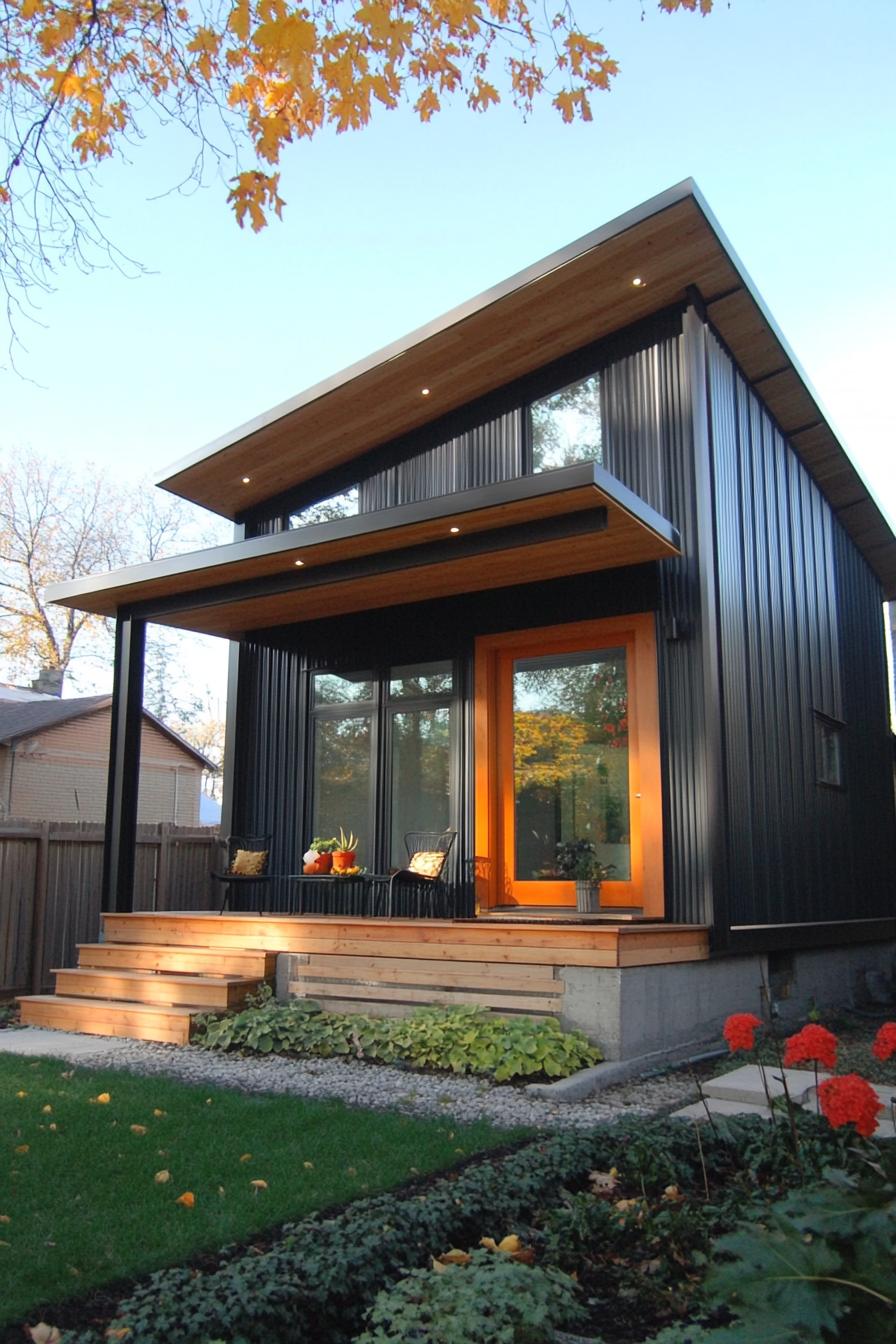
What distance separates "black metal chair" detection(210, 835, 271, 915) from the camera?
28.2 ft

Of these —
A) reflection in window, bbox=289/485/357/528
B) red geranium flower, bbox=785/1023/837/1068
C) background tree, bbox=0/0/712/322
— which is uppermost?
reflection in window, bbox=289/485/357/528

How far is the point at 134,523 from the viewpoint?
25.7 metres

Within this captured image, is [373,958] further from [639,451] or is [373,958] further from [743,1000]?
[639,451]

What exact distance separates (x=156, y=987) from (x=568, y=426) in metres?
5.03

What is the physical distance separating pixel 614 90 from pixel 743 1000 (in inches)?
220

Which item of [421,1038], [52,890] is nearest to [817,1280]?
[421,1038]

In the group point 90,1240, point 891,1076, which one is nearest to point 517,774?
point 891,1076

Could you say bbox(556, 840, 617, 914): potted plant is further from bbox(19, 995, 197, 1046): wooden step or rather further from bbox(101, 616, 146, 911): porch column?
bbox(101, 616, 146, 911): porch column

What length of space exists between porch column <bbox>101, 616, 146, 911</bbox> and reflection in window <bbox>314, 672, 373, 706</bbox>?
62.3 inches

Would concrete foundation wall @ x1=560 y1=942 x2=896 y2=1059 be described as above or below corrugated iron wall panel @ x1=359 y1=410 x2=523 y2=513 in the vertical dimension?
below

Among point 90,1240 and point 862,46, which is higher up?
point 862,46

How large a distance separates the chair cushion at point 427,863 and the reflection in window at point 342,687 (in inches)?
62.2

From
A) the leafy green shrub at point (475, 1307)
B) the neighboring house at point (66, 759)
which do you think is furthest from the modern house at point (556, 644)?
the neighboring house at point (66, 759)

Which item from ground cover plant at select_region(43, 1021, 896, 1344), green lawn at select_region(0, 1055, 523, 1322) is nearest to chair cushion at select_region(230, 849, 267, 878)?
green lawn at select_region(0, 1055, 523, 1322)
